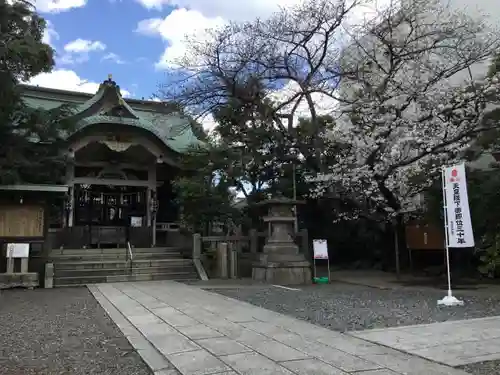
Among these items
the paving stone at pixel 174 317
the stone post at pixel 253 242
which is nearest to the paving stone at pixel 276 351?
the paving stone at pixel 174 317

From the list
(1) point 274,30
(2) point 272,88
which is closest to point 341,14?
(1) point 274,30

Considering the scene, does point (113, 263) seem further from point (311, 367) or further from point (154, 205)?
point (311, 367)

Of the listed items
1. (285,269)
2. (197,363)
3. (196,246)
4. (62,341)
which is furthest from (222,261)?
(197,363)

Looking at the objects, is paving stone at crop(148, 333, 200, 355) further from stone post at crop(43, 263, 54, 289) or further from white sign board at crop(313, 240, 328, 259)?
stone post at crop(43, 263, 54, 289)

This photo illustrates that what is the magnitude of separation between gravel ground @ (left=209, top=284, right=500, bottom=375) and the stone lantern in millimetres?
1315

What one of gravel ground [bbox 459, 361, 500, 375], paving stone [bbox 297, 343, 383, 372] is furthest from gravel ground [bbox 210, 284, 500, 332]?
gravel ground [bbox 459, 361, 500, 375]

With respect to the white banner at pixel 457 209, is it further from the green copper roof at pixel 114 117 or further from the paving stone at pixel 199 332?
the green copper roof at pixel 114 117

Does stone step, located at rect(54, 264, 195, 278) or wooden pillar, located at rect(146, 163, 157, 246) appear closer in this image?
stone step, located at rect(54, 264, 195, 278)

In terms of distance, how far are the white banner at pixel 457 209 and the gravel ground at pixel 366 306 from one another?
1.20m

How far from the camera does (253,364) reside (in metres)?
4.59

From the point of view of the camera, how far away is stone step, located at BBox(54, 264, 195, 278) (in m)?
12.9

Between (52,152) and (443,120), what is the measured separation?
1151 cm

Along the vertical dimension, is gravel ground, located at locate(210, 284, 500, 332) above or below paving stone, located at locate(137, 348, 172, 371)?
above

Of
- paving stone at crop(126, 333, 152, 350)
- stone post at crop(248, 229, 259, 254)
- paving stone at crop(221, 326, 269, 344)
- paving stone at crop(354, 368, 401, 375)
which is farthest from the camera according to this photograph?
stone post at crop(248, 229, 259, 254)
